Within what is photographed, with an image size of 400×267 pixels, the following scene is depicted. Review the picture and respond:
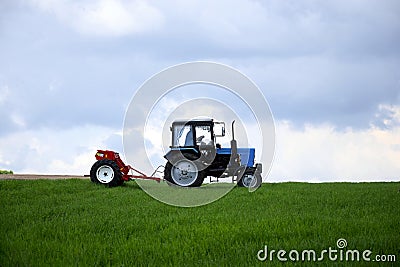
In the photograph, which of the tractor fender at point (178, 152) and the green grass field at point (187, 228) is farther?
the tractor fender at point (178, 152)

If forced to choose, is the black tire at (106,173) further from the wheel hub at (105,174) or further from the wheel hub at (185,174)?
the wheel hub at (185,174)

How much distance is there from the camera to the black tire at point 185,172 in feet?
51.3

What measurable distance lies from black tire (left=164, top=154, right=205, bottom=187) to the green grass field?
2348 mm

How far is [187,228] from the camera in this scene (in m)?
8.63

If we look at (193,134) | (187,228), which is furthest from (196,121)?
(187,228)

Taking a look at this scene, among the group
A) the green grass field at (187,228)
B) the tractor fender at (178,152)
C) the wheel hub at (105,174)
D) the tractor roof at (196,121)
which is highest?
the tractor roof at (196,121)

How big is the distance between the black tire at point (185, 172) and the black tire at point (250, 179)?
51.9 inches

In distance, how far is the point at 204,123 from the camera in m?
15.6

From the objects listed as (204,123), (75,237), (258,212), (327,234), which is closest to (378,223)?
(327,234)

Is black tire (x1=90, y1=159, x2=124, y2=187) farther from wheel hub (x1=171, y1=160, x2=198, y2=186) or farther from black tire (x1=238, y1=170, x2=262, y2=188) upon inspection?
black tire (x1=238, y1=170, x2=262, y2=188)

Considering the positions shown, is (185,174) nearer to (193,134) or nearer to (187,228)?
(193,134)

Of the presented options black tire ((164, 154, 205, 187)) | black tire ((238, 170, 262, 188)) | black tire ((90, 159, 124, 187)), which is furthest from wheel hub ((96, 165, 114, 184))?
black tire ((238, 170, 262, 188))

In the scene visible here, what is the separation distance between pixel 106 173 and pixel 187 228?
802cm

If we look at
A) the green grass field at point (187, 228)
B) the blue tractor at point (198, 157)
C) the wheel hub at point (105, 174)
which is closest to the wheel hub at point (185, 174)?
the blue tractor at point (198, 157)
